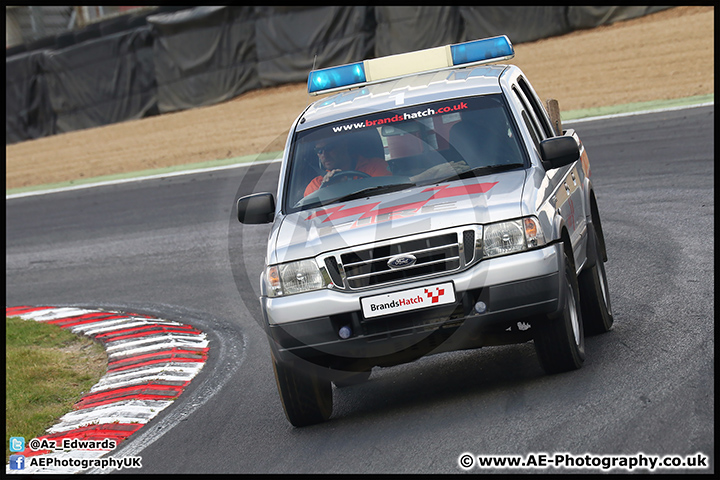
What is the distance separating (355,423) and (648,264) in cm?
419

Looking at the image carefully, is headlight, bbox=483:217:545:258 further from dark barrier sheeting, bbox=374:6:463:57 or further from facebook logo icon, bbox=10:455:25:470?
dark barrier sheeting, bbox=374:6:463:57

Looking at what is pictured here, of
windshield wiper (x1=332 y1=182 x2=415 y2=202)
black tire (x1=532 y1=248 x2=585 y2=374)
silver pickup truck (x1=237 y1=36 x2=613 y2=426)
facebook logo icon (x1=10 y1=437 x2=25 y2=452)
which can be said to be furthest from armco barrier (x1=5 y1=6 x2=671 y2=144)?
facebook logo icon (x1=10 y1=437 x2=25 y2=452)

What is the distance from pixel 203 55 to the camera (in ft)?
102

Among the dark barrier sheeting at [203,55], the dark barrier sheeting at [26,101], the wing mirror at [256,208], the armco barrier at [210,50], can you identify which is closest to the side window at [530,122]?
the wing mirror at [256,208]

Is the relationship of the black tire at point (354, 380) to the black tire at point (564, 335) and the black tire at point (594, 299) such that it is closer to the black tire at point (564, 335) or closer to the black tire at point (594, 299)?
the black tire at point (564, 335)

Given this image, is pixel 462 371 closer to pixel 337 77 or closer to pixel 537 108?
pixel 537 108

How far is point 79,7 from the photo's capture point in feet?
145

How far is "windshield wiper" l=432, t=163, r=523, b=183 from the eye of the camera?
6438 mm

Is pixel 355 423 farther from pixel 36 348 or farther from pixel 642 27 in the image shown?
pixel 642 27

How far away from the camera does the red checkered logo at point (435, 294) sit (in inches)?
222

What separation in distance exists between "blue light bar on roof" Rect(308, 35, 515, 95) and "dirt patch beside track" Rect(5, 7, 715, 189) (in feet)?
39.8

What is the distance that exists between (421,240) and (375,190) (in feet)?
2.99

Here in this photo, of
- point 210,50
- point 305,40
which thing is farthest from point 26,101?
point 305,40
